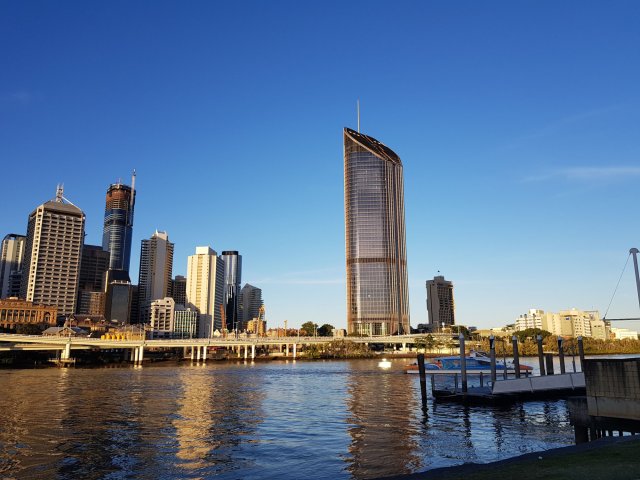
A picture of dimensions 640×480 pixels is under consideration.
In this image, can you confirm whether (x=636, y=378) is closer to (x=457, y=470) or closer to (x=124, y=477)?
(x=457, y=470)

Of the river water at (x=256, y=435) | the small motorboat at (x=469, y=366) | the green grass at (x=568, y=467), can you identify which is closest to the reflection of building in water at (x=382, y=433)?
the river water at (x=256, y=435)

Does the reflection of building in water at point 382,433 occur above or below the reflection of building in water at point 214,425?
above

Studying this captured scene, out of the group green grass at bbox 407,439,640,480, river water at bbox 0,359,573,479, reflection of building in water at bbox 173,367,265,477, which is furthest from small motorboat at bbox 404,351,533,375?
green grass at bbox 407,439,640,480

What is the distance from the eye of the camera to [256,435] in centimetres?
4225

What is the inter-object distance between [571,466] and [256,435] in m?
28.5

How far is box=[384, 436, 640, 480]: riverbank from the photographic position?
17.4 m

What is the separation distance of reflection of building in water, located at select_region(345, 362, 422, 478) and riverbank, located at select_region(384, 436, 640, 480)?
8775 millimetres

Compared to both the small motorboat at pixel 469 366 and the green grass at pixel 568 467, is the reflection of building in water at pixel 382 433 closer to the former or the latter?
the green grass at pixel 568 467

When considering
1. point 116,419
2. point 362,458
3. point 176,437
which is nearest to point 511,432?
point 362,458

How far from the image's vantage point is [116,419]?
165 ft

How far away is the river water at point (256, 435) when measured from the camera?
30.8 m

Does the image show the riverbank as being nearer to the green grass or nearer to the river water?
the green grass

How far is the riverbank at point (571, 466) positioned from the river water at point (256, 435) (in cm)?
888

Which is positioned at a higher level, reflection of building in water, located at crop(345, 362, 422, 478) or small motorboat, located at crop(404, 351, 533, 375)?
small motorboat, located at crop(404, 351, 533, 375)
